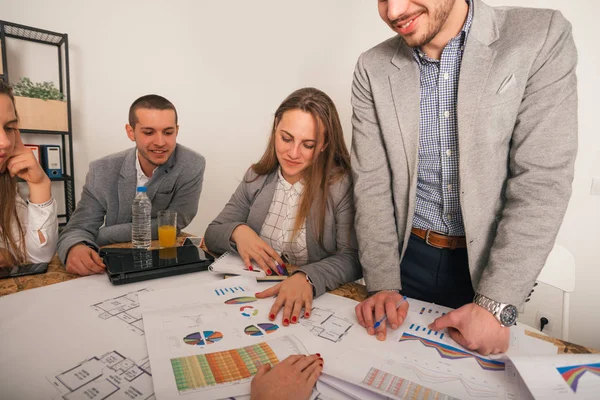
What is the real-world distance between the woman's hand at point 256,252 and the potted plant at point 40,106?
7.30 feet

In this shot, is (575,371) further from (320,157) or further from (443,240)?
(320,157)

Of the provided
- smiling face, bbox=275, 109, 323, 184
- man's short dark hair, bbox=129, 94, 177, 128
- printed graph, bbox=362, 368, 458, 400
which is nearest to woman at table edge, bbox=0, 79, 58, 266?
man's short dark hair, bbox=129, 94, 177, 128

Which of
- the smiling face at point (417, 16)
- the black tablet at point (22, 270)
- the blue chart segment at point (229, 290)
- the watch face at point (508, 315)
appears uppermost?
the smiling face at point (417, 16)

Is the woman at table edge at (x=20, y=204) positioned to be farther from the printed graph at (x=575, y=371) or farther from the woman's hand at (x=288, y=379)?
the printed graph at (x=575, y=371)

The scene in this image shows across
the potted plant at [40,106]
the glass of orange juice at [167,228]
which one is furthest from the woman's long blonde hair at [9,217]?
the potted plant at [40,106]

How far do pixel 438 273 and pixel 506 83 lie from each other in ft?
1.78

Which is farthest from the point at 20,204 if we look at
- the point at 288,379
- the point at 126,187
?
the point at 288,379

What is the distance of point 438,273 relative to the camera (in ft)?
3.49

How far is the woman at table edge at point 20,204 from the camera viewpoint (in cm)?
106

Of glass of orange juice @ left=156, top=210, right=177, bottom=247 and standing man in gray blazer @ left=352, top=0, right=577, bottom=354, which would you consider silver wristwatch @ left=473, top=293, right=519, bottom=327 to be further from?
glass of orange juice @ left=156, top=210, right=177, bottom=247

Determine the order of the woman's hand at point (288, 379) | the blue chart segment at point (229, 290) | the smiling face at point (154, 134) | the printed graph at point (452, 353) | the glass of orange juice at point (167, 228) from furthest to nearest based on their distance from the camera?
1. the smiling face at point (154, 134)
2. the glass of orange juice at point (167, 228)
3. the blue chart segment at point (229, 290)
4. the printed graph at point (452, 353)
5. the woman's hand at point (288, 379)

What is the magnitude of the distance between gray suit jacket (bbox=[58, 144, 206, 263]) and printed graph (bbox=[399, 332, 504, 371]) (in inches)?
36.2

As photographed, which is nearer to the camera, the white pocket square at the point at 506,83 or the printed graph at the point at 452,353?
the printed graph at the point at 452,353

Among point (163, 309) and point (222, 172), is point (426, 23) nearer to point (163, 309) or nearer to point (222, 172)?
point (163, 309)
